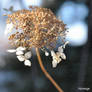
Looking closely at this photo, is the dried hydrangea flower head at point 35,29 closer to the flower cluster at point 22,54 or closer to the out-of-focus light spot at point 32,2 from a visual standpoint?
the flower cluster at point 22,54

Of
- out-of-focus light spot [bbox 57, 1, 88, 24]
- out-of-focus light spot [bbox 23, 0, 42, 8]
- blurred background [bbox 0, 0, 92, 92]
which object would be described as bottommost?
blurred background [bbox 0, 0, 92, 92]

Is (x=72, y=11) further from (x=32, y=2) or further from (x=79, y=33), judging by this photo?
(x=32, y=2)

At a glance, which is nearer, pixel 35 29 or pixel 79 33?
pixel 35 29

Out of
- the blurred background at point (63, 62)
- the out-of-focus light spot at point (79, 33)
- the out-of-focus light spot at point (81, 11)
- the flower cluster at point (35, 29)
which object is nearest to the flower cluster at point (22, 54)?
the flower cluster at point (35, 29)

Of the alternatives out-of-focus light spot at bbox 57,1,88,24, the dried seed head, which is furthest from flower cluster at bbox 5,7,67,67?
out-of-focus light spot at bbox 57,1,88,24

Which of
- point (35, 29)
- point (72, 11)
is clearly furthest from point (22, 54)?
point (72, 11)

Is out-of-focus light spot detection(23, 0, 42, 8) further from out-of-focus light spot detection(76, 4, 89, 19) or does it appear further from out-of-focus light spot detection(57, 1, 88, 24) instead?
out-of-focus light spot detection(76, 4, 89, 19)

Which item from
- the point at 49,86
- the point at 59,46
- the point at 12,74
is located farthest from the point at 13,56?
the point at 59,46

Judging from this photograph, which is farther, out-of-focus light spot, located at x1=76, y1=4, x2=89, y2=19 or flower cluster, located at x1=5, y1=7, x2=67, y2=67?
out-of-focus light spot, located at x1=76, y1=4, x2=89, y2=19
